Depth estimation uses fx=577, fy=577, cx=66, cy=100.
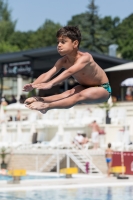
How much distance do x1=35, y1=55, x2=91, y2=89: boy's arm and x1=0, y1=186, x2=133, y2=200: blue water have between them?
1106 cm

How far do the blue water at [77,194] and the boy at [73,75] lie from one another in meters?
10.5

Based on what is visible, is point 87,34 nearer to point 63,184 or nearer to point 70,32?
point 63,184

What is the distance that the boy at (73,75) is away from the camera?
23.9ft

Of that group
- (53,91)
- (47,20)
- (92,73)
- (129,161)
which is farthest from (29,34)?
(92,73)

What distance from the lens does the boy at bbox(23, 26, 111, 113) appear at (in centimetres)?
729

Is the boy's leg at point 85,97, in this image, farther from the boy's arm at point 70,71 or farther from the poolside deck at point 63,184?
the poolside deck at point 63,184

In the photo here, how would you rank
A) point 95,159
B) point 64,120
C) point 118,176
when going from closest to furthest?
1. point 118,176
2. point 95,159
3. point 64,120

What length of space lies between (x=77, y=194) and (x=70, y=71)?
1204 centimetres

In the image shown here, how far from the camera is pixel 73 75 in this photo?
762cm

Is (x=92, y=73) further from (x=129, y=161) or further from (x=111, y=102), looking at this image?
(x=111, y=102)

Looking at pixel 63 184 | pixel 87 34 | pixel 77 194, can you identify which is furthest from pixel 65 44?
pixel 87 34

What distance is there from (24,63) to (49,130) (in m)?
7.88

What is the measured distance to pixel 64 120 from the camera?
2917cm

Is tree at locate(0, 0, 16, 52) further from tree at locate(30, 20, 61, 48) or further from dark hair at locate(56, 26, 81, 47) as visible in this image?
dark hair at locate(56, 26, 81, 47)
